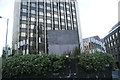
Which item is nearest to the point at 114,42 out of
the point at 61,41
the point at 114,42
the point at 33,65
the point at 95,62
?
the point at 114,42

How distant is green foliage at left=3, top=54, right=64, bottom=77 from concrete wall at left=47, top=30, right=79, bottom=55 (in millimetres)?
1973

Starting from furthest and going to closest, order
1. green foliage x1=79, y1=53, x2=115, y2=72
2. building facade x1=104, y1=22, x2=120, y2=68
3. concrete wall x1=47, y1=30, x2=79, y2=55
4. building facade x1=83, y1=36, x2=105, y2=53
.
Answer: building facade x1=104, y1=22, x2=120, y2=68, building facade x1=83, y1=36, x2=105, y2=53, concrete wall x1=47, y1=30, x2=79, y2=55, green foliage x1=79, y1=53, x2=115, y2=72

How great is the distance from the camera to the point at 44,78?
26.9 feet

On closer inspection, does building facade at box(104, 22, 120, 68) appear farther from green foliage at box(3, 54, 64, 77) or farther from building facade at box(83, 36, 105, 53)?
green foliage at box(3, 54, 64, 77)

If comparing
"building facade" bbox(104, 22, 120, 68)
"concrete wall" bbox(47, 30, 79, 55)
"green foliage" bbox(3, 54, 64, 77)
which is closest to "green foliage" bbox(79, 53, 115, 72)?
"green foliage" bbox(3, 54, 64, 77)

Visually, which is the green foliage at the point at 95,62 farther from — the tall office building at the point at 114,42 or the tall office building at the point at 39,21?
the tall office building at the point at 114,42

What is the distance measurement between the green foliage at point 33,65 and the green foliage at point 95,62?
135cm

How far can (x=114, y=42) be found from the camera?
29812 mm

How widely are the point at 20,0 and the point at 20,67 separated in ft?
75.6

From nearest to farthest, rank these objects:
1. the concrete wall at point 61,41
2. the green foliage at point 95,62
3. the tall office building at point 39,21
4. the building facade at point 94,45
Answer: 1. the green foliage at point 95,62
2. the concrete wall at point 61,41
3. the building facade at point 94,45
4. the tall office building at point 39,21

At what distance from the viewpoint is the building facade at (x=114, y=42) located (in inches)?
1086

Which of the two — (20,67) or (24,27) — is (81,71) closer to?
(20,67)

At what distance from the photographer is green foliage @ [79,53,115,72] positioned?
823cm

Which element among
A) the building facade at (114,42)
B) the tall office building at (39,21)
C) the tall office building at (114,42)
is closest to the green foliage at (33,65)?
the tall office building at (39,21)
